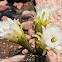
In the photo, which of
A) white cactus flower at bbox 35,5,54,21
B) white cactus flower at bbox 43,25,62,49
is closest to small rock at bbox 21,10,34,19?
white cactus flower at bbox 35,5,54,21

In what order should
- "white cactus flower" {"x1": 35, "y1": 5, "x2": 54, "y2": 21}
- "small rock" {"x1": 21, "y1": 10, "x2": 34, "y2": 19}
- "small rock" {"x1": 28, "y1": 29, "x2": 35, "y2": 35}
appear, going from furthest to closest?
"small rock" {"x1": 21, "y1": 10, "x2": 34, "y2": 19}
"small rock" {"x1": 28, "y1": 29, "x2": 35, "y2": 35}
"white cactus flower" {"x1": 35, "y1": 5, "x2": 54, "y2": 21}

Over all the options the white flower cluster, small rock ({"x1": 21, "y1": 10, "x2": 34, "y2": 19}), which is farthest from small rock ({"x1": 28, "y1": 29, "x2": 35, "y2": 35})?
the white flower cluster

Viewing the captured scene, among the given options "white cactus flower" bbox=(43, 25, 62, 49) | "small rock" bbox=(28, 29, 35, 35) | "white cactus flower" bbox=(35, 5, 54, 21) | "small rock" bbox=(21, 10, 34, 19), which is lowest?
"small rock" bbox=(28, 29, 35, 35)

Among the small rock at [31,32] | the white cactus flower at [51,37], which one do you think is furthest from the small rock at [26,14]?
the white cactus flower at [51,37]

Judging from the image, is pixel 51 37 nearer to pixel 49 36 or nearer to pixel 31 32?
pixel 49 36

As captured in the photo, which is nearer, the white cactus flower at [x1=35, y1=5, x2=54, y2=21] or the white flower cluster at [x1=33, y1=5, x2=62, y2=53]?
the white flower cluster at [x1=33, y1=5, x2=62, y2=53]

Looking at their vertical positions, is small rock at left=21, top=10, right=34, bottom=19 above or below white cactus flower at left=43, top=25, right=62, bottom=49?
below

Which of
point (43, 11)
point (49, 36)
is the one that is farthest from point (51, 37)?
point (43, 11)

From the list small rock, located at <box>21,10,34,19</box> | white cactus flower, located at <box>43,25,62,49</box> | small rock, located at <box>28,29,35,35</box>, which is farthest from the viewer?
small rock, located at <box>21,10,34,19</box>

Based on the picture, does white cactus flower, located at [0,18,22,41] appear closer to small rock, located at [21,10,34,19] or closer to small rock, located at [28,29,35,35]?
small rock, located at [28,29,35,35]

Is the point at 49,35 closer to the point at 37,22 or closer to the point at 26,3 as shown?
the point at 37,22
